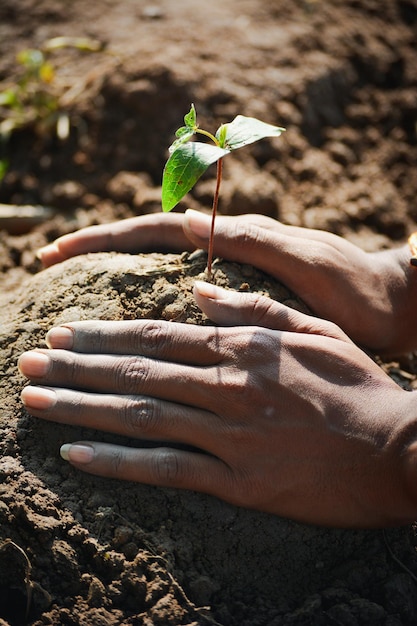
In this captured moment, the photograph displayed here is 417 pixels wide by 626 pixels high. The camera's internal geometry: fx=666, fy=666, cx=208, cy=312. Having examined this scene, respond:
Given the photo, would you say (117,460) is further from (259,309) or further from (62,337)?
(259,309)

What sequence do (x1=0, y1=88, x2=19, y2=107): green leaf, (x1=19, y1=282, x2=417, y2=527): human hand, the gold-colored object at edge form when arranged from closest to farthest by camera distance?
(x1=19, y1=282, x2=417, y2=527): human hand → the gold-colored object at edge → (x1=0, y1=88, x2=19, y2=107): green leaf

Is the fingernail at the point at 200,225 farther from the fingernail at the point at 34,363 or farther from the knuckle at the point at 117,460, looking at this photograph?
the knuckle at the point at 117,460

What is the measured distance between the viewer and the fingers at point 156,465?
171 cm

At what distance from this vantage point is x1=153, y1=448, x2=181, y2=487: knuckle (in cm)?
171

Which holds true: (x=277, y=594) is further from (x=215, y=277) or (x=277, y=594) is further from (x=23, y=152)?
(x=23, y=152)

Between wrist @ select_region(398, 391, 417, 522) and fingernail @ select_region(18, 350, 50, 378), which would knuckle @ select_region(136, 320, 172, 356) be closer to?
fingernail @ select_region(18, 350, 50, 378)

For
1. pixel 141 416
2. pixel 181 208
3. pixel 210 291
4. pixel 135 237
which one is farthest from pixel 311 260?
pixel 181 208

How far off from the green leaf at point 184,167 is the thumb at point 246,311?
0.30 metres

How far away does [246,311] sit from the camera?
6.07 feet

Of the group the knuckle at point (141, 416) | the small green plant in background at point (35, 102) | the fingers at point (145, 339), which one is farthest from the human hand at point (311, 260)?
the small green plant in background at point (35, 102)

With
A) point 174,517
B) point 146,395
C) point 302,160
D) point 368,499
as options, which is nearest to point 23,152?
point 302,160

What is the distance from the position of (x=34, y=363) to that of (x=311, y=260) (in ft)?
2.79

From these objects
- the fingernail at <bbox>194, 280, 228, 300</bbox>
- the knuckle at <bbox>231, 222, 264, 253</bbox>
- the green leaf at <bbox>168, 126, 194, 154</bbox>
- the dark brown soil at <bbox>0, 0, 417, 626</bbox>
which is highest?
the green leaf at <bbox>168, 126, 194, 154</bbox>

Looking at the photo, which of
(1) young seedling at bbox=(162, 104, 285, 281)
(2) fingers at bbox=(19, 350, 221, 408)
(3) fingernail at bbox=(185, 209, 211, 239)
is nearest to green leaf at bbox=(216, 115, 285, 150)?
(1) young seedling at bbox=(162, 104, 285, 281)
